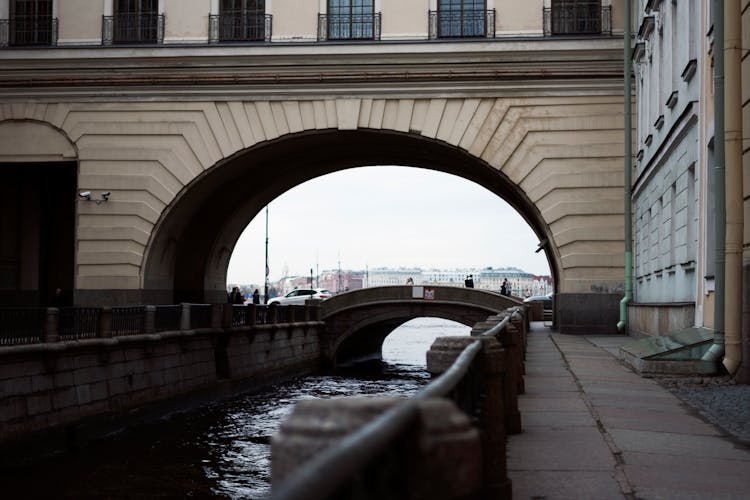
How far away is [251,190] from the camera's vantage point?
112 feet

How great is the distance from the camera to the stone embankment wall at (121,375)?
15.9 metres

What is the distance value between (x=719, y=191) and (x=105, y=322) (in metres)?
11.5

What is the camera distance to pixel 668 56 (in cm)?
1919

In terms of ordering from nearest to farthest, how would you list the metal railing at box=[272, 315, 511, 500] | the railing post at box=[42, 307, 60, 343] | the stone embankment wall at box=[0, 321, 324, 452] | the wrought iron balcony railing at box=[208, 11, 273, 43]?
the metal railing at box=[272, 315, 511, 500] → the stone embankment wall at box=[0, 321, 324, 452] → the railing post at box=[42, 307, 60, 343] → the wrought iron balcony railing at box=[208, 11, 273, 43]

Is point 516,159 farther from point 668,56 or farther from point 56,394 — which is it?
point 56,394

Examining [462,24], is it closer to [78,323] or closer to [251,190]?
[251,190]

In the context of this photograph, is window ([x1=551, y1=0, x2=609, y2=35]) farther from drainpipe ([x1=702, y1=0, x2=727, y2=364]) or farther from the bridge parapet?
drainpipe ([x1=702, y1=0, x2=727, y2=364])

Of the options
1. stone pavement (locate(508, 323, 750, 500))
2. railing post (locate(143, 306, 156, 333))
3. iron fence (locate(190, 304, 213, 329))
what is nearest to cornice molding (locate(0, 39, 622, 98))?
iron fence (locate(190, 304, 213, 329))

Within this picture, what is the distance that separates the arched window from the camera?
27719 mm

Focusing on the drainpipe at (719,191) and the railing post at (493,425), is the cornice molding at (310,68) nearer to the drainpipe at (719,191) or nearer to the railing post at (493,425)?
the drainpipe at (719,191)

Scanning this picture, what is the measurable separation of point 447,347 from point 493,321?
5341mm

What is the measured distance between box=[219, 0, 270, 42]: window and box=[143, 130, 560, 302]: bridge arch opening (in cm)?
306

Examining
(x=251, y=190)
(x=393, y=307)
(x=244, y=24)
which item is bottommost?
(x=393, y=307)

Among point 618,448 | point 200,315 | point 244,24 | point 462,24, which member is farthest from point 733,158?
point 244,24
